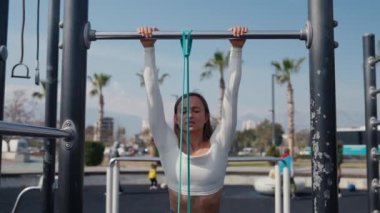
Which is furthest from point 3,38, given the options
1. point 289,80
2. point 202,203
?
point 289,80

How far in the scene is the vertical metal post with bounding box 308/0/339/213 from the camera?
5.52 feet

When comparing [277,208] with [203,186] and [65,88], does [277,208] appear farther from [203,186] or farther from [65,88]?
[65,88]

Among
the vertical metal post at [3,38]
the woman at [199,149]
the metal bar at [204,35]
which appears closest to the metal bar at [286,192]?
the woman at [199,149]

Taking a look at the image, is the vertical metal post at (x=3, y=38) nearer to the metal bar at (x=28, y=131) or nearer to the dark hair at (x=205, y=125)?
the metal bar at (x=28, y=131)

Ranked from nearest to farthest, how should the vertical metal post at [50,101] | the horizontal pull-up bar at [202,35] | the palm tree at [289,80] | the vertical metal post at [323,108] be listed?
the vertical metal post at [323,108] → the horizontal pull-up bar at [202,35] → the vertical metal post at [50,101] → the palm tree at [289,80]

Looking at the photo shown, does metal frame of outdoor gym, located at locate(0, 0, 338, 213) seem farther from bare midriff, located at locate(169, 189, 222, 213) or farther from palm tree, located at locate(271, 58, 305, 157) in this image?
palm tree, located at locate(271, 58, 305, 157)

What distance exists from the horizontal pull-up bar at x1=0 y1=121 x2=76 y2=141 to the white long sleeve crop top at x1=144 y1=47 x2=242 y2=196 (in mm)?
436

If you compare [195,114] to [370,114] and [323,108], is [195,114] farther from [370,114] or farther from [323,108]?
[370,114]

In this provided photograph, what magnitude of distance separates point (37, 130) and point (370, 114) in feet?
7.38

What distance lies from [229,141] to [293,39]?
0.54m

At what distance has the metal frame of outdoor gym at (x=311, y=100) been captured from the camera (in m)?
1.69

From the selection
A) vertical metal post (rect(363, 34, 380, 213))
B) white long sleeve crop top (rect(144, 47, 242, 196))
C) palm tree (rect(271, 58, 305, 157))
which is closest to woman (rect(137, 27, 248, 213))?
white long sleeve crop top (rect(144, 47, 242, 196))

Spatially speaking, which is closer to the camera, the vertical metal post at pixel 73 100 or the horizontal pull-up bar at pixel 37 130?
the horizontal pull-up bar at pixel 37 130

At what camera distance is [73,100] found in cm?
172
